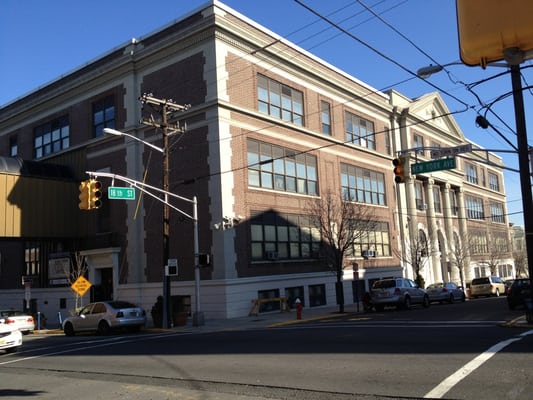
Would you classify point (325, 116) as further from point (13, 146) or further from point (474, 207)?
point (474, 207)

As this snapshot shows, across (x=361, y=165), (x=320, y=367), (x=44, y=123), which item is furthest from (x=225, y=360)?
(x=44, y=123)

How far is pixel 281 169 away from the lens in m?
32.0

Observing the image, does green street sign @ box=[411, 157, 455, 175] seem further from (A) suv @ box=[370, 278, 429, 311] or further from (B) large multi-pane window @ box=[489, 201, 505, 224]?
(B) large multi-pane window @ box=[489, 201, 505, 224]

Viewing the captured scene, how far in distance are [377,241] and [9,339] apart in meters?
28.9

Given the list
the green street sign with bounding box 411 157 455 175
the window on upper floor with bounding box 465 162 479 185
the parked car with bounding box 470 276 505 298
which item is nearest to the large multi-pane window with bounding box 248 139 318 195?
the green street sign with bounding box 411 157 455 175

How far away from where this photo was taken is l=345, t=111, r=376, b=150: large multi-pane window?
3916cm

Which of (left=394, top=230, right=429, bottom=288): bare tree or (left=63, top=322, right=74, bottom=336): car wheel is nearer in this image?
(left=63, top=322, right=74, bottom=336): car wheel

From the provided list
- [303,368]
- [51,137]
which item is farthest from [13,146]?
[303,368]

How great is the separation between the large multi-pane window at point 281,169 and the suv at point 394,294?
8.43 meters

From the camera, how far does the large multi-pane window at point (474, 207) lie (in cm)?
6039

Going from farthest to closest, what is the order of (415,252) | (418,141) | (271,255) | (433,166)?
(418,141), (415,252), (271,255), (433,166)

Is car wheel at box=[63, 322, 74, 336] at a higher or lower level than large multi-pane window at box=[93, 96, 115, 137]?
lower

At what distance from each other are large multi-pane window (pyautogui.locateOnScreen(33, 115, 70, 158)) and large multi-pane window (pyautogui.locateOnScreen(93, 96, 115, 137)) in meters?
3.45

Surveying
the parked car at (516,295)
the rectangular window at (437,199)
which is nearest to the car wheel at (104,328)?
the parked car at (516,295)
